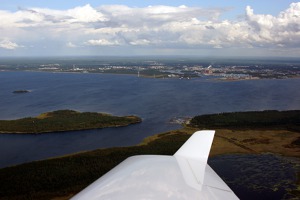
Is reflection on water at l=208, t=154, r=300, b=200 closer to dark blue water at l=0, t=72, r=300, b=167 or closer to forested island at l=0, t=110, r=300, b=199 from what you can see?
forested island at l=0, t=110, r=300, b=199

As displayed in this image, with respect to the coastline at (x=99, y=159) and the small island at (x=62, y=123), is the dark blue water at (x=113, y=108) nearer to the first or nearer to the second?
the small island at (x=62, y=123)

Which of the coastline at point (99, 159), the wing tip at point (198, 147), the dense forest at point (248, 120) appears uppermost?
the wing tip at point (198, 147)

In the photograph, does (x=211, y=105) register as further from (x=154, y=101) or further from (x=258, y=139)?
(x=258, y=139)

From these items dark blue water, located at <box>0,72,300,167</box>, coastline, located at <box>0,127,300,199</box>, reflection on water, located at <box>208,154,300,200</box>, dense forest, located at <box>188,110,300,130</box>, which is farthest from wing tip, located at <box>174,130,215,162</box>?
dense forest, located at <box>188,110,300,130</box>

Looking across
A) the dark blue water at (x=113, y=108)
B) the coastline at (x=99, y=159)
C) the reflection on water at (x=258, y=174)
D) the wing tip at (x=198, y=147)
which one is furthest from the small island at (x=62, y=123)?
the wing tip at (x=198, y=147)

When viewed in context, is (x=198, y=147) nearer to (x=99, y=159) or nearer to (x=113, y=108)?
(x=99, y=159)

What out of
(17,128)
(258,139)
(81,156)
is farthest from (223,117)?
(17,128)

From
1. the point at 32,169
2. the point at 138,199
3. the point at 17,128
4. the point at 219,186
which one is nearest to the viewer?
the point at 138,199
